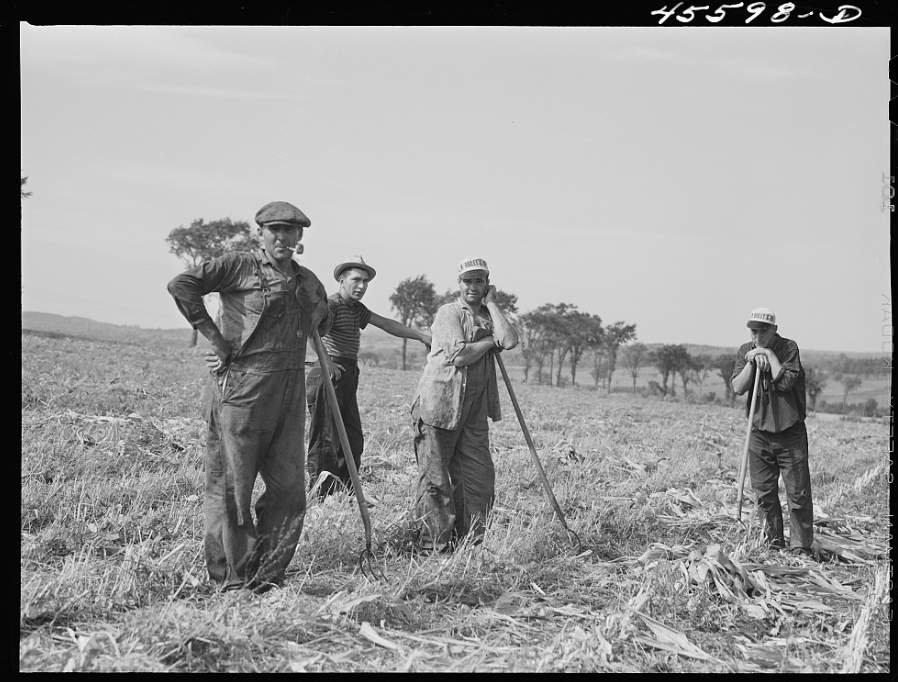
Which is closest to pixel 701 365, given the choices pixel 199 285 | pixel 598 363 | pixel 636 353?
pixel 636 353

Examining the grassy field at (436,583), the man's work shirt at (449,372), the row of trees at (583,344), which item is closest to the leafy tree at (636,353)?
the row of trees at (583,344)

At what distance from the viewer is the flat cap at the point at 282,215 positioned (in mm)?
5109

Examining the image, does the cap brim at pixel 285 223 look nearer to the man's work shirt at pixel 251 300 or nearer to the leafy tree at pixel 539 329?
the man's work shirt at pixel 251 300

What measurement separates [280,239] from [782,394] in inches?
173

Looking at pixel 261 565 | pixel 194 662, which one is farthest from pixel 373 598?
pixel 194 662

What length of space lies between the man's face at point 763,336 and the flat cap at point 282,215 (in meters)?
4.06

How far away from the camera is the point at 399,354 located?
74000 millimetres

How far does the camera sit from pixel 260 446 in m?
5.16

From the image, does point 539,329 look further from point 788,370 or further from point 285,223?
point 285,223

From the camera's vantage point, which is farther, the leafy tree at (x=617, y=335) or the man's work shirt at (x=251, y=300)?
the leafy tree at (x=617, y=335)

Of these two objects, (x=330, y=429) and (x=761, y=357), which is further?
(x=330, y=429)

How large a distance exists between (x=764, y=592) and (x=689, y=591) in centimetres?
60

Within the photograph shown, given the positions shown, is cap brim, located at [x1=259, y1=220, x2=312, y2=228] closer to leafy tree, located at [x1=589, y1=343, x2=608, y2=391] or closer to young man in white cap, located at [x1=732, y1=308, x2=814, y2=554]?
young man in white cap, located at [x1=732, y1=308, x2=814, y2=554]
